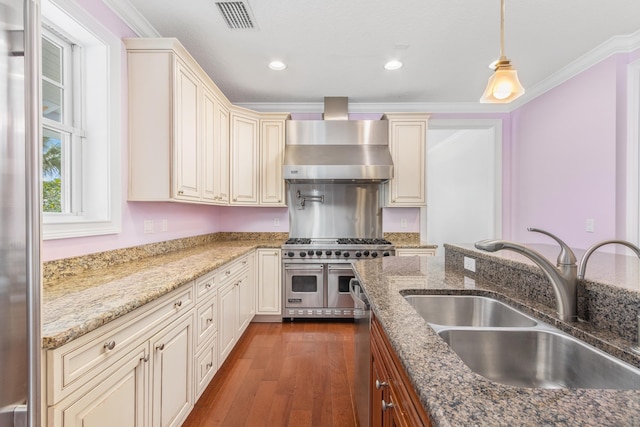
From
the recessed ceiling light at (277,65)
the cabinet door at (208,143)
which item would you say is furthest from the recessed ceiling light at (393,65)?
the cabinet door at (208,143)

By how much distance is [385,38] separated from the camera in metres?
2.45

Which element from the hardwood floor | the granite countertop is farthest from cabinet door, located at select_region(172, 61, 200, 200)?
the granite countertop

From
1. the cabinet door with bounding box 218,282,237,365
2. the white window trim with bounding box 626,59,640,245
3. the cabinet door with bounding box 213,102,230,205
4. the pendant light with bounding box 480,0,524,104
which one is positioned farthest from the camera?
the cabinet door with bounding box 213,102,230,205

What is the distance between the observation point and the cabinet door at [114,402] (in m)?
0.93

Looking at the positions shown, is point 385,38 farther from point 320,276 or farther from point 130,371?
point 130,371

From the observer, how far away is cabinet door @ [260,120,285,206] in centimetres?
358

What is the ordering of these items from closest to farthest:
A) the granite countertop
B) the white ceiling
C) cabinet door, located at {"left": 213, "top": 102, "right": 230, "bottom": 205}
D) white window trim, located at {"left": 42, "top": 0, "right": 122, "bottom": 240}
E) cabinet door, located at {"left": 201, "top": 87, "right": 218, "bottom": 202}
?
1. the granite countertop
2. white window trim, located at {"left": 42, "top": 0, "right": 122, "bottom": 240}
3. the white ceiling
4. cabinet door, located at {"left": 201, "top": 87, "right": 218, "bottom": 202}
5. cabinet door, located at {"left": 213, "top": 102, "right": 230, "bottom": 205}

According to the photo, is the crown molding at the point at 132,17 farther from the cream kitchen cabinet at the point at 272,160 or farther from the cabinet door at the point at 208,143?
the cream kitchen cabinet at the point at 272,160

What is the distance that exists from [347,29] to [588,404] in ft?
8.42

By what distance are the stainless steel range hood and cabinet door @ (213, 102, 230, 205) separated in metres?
0.66

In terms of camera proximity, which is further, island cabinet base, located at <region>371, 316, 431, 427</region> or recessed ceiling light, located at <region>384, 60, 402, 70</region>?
recessed ceiling light, located at <region>384, 60, 402, 70</region>

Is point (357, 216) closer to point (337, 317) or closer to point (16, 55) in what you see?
point (337, 317)

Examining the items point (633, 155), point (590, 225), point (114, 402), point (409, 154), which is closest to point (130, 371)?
point (114, 402)

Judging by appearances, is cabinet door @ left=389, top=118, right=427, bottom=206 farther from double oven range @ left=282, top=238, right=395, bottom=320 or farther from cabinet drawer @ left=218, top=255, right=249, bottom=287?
cabinet drawer @ left=218, top=255, right=249, bottom=287
